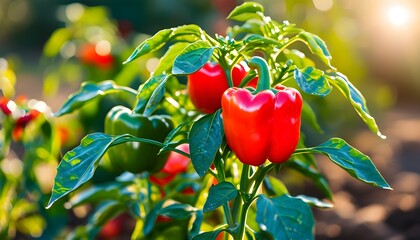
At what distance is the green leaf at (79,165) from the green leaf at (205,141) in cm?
16

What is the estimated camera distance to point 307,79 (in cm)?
128

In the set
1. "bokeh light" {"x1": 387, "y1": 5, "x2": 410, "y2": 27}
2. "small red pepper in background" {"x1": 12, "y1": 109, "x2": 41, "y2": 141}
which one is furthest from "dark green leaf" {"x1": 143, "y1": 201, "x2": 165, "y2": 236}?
"bokeh light" {"x1": 387, "y1": 5, "x2": 410, "y2": 27}

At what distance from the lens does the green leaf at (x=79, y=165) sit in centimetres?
127

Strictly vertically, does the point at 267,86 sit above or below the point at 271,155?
above

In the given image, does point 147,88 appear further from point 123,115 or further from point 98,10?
point 98,10

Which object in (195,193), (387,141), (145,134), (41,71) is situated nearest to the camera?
(145,134)

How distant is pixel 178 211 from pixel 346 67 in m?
2.43

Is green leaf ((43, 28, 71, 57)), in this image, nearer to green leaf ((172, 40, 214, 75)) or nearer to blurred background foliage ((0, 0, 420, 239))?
blurred background foliage ((0, 0, 420, 239))

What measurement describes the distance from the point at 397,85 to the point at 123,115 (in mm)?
4748

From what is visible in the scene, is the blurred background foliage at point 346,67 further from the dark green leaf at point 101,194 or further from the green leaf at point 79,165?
the green leaf at point 79,165

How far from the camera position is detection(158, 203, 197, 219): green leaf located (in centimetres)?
163

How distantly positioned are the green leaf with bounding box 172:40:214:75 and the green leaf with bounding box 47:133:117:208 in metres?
0.22

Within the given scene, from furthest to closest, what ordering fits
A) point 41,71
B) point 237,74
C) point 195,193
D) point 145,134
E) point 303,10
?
point 41,71
point 303,10
point 195,193
point 145,134
point 237,74

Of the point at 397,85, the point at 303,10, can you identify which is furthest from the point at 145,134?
the point at 397,85
